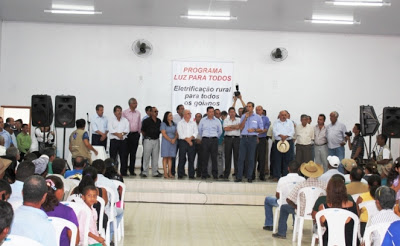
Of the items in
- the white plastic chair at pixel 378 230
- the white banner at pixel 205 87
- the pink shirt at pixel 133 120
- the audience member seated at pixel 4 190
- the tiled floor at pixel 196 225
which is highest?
the white banner at pixel 205 87

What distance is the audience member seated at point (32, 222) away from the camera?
11.2ft

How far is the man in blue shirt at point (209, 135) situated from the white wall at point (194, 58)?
2.82m

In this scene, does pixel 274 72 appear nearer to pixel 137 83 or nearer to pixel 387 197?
pixel 137 83

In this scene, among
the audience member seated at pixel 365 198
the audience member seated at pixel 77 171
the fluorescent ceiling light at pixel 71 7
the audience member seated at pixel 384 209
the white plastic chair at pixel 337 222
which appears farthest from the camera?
the fluorescent ceiling light at pixel 71 7

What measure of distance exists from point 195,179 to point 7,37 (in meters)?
5.92

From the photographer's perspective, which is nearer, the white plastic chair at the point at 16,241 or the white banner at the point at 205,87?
the white plastic chair at the point at 16,241

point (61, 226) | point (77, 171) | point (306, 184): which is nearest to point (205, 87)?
point (306, 184)

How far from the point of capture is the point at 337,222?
549cm

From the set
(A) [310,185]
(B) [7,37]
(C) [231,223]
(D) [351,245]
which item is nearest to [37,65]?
(B) [7,37]

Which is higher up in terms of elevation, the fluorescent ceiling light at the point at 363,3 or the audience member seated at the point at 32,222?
the fluorescent ceiling light at the point at 363,3

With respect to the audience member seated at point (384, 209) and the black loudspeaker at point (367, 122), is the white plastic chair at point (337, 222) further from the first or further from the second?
the black loudspeaker at point (367, 122)

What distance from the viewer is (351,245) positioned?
5.54 m

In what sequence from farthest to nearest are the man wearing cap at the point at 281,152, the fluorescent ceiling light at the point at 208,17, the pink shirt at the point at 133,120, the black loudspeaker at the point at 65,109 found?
1. the fluorescent ceiling light at the point at 208,17
2. the pink shirt at the point at 133,120
3. the man wearing cap at the point at 281,152
4. the black loudspeaker at the point at 65,109

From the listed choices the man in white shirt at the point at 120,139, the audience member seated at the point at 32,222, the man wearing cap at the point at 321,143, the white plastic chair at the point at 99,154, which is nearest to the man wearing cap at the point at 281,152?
the man wearing cap at the point at 321,143
